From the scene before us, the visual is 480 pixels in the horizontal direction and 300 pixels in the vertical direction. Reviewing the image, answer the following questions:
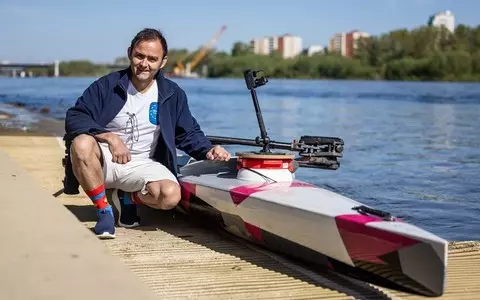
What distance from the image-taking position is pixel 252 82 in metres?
5.76

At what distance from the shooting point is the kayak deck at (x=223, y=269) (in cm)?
397

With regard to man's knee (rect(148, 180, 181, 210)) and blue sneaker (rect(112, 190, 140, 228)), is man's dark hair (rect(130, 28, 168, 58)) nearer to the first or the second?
man's knee (rect(148, 180, 181, 210))

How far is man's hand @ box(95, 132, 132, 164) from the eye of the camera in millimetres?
4852

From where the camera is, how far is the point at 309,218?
418 centimetres

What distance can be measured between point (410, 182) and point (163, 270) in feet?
22.0

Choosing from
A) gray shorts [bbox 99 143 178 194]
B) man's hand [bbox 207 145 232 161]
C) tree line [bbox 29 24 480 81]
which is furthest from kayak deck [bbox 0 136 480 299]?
tree line [bbox 29 24 480 81]

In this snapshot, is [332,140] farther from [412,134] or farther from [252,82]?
[412,134]

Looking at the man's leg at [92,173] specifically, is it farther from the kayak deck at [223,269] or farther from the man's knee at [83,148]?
the kayak deck at [223,269]

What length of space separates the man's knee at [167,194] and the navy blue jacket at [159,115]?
0.75 ft

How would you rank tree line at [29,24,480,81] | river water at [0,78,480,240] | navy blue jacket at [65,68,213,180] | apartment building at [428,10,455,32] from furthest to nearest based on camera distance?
apartment building at [428,10,455,32]
tree line at [29,24,480,81]
river water at [0,78,480,240]
navy blue jacket at [65,68,213,180]

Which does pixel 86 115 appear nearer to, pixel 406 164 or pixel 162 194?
pixel 162 194

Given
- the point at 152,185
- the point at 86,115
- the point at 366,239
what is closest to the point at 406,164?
the point at 152,185

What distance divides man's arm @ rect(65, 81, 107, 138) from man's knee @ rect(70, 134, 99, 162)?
8cm

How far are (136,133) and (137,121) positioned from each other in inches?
3.5
